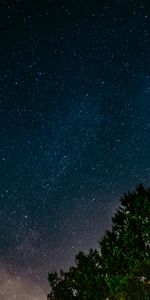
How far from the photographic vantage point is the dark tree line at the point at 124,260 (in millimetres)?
40125

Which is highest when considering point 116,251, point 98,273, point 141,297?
point 116,251

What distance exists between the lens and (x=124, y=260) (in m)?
40.6

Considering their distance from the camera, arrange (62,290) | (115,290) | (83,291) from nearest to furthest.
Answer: (115,290), (83,291), (62,290)

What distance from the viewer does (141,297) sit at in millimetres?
44062

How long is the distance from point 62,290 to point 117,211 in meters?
16.4

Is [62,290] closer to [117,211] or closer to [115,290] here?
[115,290]

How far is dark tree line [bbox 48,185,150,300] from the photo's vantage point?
40.1 metres

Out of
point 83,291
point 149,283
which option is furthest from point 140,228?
point 83,291

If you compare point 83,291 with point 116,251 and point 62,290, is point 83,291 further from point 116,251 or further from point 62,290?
point 116,251

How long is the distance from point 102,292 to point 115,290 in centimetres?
251

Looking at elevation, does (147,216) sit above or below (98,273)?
above

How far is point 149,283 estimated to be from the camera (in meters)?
43.7

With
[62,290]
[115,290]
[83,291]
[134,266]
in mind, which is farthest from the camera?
[62,290]

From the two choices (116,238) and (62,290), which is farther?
(62,290)
